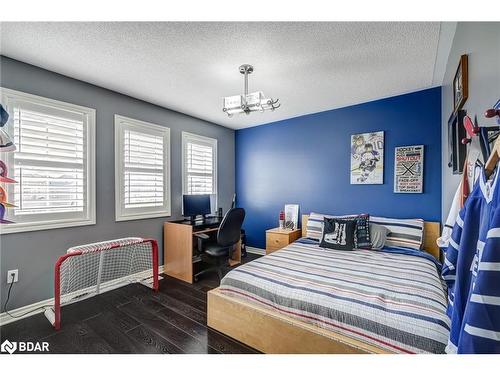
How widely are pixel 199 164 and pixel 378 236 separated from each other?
2.95m

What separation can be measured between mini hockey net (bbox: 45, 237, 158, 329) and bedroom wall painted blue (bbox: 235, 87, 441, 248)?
2.09 metres

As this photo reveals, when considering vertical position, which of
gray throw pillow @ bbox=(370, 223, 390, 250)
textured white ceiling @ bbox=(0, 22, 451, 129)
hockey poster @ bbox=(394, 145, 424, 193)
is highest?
textured white ceiling @ bbox=(0, 22, 451, 129)

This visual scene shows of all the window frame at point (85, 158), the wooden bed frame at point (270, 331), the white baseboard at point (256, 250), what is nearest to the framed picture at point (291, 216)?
the white baseboard at point (256, 250)

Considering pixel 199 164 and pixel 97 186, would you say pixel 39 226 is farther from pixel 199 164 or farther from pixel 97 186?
pixel 199 164

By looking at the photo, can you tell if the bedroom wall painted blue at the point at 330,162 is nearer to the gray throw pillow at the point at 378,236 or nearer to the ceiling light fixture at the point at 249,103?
the gray throw pillow at the point at 378,236

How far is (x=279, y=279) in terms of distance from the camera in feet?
5.96

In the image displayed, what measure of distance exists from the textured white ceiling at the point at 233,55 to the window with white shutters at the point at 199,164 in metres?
1.03

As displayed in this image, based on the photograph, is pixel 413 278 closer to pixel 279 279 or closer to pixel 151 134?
pixel 279 279

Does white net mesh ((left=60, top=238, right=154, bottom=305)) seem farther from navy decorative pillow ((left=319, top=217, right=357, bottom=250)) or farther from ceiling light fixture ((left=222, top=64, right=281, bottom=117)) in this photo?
navy decorative pillow ((left=319, top=217, right=357, bottom=250))

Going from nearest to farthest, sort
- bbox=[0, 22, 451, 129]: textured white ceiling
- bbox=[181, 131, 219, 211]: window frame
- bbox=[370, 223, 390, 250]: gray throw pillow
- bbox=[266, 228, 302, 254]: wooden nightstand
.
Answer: bbox=[0, 22, 451, 129]: textured white ceiling
bbox=[370, 223, 390, 250]: gray throw pillow
bbox=[266, 228, 302, 254]: wooden nightstand
bbox=[181, 131, 219, 211]: window frame

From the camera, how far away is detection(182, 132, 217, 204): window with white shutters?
12.4 ft

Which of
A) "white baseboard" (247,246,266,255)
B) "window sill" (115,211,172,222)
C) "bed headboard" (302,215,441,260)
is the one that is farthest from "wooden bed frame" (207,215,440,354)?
"white baseboard" (247,246,266,255)

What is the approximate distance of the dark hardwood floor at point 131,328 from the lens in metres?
1.74
